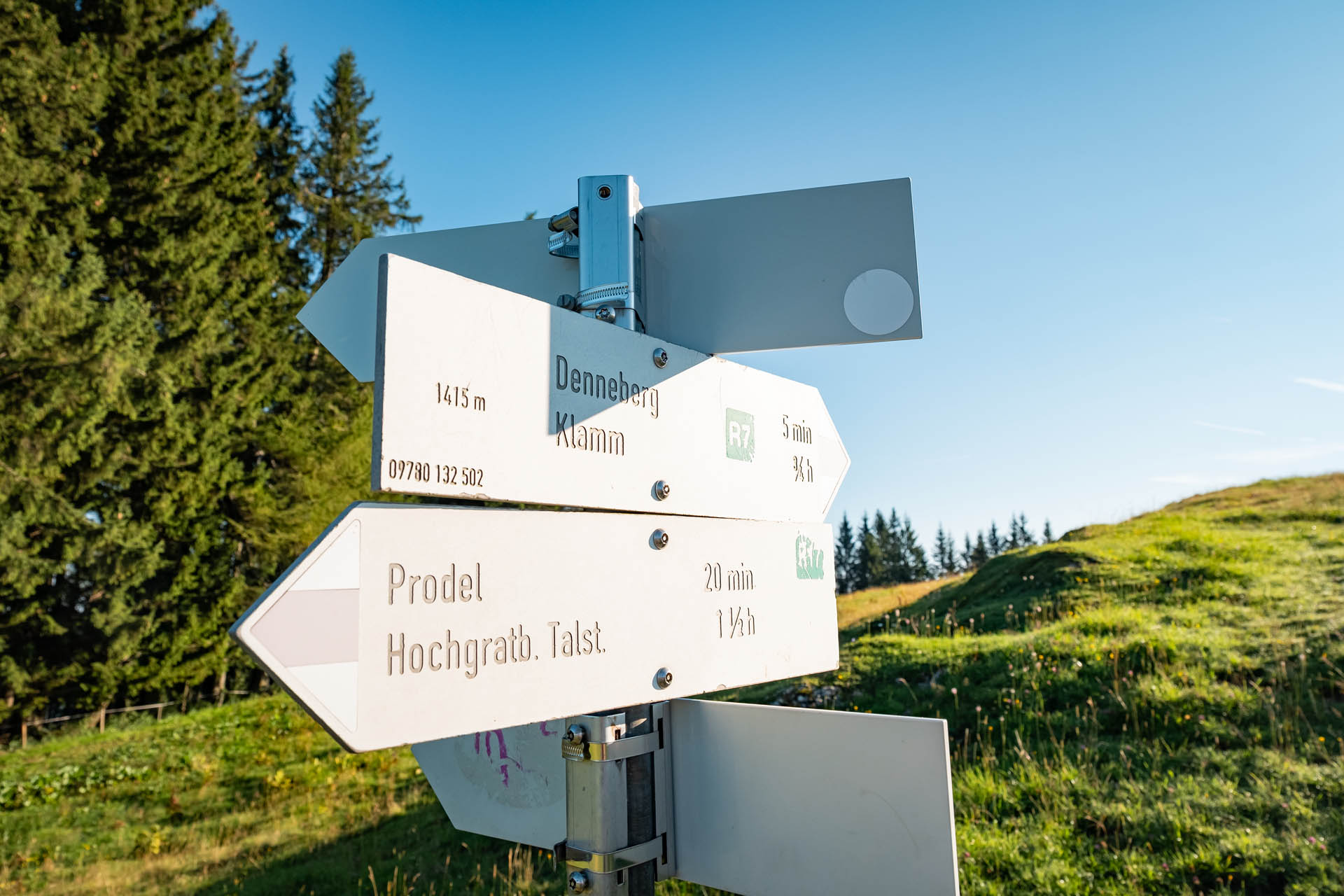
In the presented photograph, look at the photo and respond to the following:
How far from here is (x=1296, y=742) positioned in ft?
13.0

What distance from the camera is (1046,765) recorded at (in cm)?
409

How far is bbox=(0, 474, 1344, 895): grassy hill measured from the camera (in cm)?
344

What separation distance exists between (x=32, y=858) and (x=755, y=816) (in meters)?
7.45

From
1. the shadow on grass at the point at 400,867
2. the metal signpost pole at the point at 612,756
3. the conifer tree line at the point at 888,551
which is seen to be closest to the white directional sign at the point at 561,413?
the metal signpost pole at the point at 612,756

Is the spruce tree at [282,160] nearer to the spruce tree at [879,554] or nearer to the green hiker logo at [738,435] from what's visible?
the green hiker logo at [738,435]

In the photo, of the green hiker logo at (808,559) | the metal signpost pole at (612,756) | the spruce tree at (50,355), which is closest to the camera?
the metal signpost pole at (612,756)

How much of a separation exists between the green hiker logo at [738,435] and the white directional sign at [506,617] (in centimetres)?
16

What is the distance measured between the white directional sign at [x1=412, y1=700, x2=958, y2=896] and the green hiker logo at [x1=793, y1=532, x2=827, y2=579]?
1.15 ft

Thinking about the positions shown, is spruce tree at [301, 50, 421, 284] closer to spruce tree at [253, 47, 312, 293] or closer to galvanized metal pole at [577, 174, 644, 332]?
spruce tree at [253, 47, 312, 293]

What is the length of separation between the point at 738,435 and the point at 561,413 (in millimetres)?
518

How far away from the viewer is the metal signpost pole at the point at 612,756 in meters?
1.43

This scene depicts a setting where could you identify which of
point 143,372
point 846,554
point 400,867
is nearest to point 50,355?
point 143,372

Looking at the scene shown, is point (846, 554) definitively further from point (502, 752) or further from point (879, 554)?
point (502, 752)

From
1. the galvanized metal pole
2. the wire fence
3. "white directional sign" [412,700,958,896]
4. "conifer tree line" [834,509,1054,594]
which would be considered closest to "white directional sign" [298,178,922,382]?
the galvanized metal pole
